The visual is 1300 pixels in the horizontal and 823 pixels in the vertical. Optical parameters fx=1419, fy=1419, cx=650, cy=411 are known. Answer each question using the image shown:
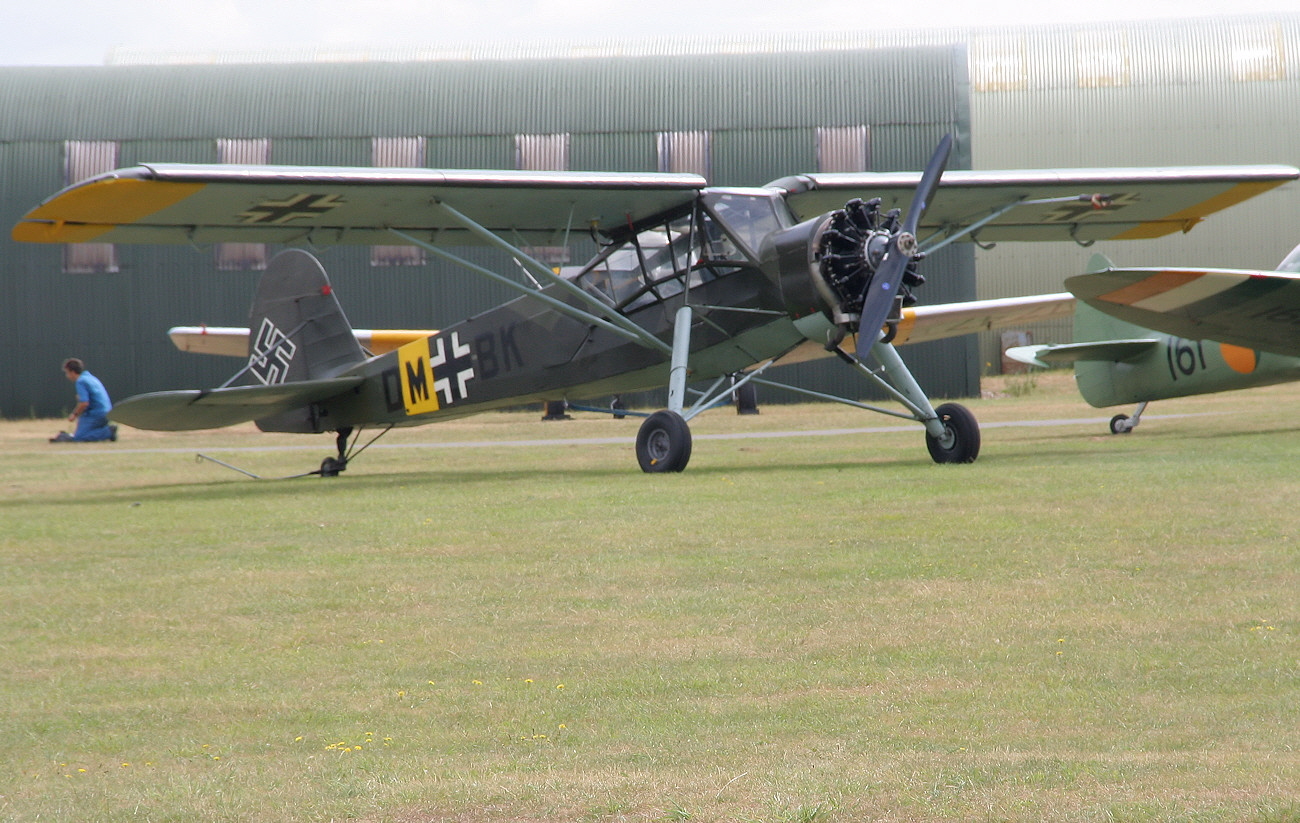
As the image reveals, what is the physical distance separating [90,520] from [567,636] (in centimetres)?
592

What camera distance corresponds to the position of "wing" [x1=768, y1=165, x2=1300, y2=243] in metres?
13.2

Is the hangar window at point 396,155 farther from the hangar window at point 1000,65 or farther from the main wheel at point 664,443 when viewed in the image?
the main wheel at point 664,443

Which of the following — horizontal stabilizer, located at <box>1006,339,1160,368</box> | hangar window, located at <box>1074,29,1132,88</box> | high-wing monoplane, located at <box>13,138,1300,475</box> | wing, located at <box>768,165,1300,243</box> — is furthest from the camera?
hangar window, located at <box>1074,29,1132,88</box>

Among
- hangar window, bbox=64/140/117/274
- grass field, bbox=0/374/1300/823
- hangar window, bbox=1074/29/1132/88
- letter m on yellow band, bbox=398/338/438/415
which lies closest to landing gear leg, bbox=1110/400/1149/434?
grass field, bbox=0/374/1300/823

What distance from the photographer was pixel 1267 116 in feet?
108

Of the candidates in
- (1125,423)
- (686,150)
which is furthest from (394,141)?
(1125,423)

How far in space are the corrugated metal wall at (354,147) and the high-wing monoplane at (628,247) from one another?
15760mm

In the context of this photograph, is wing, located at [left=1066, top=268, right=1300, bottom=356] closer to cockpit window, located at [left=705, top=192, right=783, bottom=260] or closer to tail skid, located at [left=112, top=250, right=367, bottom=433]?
cockpit window, located at [left=705, top=192, right=783, bottom=260]

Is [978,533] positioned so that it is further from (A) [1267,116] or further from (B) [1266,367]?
(A) [1267,116]

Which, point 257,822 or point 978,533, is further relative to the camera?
point 978,533

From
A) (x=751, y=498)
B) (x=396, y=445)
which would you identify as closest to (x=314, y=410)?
(x=396, y=445)

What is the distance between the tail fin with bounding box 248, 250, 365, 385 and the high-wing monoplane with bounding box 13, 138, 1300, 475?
347 millimetres

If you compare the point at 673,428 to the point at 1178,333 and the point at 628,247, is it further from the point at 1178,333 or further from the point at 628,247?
the point at 1178,333

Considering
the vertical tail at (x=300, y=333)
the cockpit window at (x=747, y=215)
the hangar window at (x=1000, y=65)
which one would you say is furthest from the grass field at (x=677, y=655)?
the hangar window at (x=1000, y=65)
